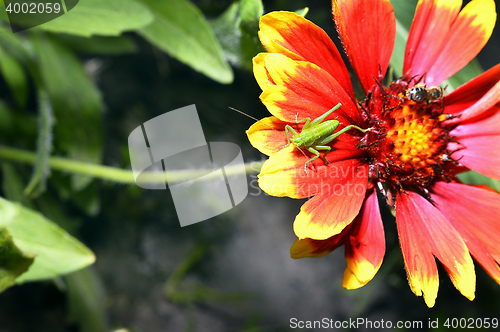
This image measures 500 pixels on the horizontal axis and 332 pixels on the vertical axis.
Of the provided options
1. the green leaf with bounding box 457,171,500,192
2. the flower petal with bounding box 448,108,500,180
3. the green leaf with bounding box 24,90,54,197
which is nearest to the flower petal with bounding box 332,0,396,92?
the flower petal with bounding box 448,108,500,180

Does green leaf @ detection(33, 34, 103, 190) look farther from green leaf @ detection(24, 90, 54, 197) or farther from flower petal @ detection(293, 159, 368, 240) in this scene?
flower petal @ detection(293, 159, 368, 240)

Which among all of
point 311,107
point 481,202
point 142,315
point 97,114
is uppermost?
point 311,107

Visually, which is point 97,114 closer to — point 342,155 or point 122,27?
point 122,27

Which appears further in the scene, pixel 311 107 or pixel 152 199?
pixel 152 199

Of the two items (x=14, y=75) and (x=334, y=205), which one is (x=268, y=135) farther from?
(x=14, y=75)

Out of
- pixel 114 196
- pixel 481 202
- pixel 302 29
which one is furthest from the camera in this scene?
pixel 114 196

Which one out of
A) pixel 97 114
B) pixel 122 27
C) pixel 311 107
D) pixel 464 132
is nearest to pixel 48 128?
pixel 97 114

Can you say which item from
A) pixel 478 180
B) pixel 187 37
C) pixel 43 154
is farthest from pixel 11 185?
pixel 478 180
